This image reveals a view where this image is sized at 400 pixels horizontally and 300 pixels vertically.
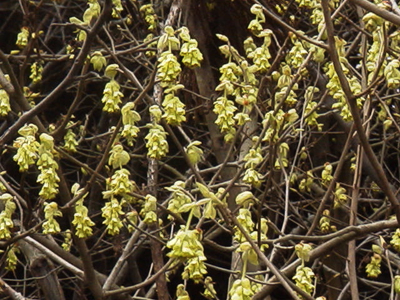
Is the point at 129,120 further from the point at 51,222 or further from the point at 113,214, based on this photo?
the point at 51,222

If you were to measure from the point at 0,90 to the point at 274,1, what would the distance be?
223 centimetres

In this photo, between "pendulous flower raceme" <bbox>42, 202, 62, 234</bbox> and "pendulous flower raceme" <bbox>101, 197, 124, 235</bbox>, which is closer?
"pendulous flower raceme" <bbox>101, 197, 124, 235</bbox>

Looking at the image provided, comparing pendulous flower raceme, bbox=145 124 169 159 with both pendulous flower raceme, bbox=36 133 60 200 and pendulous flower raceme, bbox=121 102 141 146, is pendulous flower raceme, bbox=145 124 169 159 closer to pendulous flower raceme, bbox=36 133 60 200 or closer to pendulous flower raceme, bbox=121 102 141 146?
pendulous flower raceme, bbox=121 102 141 146

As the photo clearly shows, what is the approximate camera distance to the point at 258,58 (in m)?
4.09

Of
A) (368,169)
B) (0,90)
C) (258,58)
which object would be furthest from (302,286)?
(368,169)

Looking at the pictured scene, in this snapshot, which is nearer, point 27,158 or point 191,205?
point 191,205

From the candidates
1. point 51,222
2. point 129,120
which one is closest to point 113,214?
point 51,222

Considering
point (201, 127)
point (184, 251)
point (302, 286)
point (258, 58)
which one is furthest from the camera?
point (201, 127)

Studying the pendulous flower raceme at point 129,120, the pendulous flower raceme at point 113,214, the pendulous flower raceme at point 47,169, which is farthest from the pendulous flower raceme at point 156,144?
the pendulous flower raceme at point 47,169

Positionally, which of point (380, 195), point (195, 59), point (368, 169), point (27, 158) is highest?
point (195, 59)

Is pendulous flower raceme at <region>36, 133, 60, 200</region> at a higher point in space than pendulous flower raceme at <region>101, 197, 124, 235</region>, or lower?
higher

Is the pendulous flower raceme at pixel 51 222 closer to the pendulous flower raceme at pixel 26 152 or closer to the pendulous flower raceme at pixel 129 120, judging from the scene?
the pendulous flower raceme at pixel 26 152

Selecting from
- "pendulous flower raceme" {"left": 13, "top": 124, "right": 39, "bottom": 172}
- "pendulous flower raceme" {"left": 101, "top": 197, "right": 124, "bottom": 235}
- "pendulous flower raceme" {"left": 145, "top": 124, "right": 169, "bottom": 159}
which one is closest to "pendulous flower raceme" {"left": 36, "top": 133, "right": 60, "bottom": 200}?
"pendulous flower raceme" {"left": 13, "top": 124, "right": 39, "bottom": 172}

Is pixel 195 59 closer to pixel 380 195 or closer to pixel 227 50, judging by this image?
pixel 227 50
